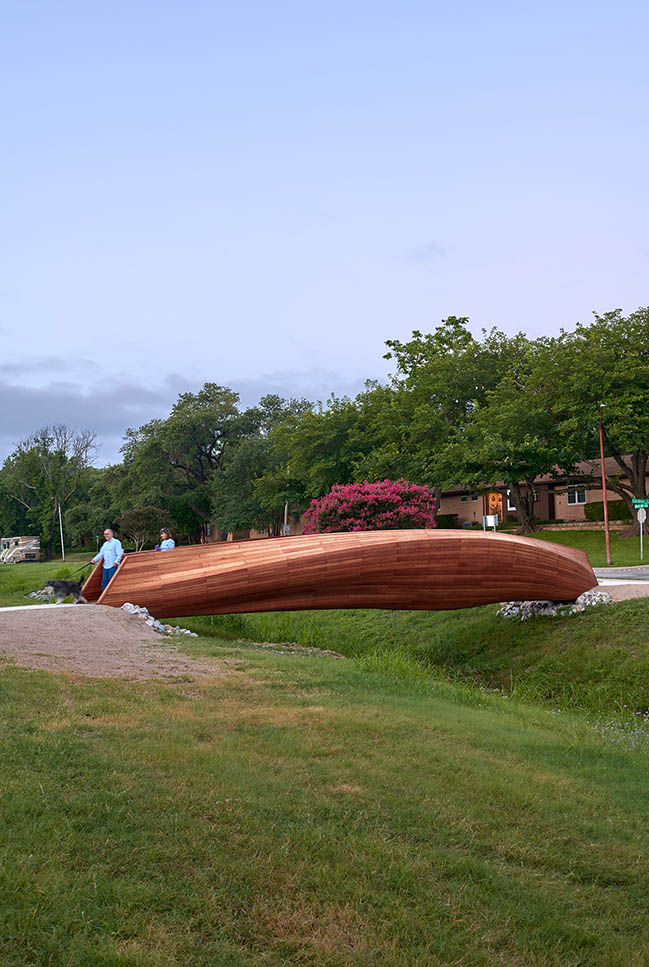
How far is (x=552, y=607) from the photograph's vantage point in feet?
48.3

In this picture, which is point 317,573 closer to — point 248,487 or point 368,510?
point 368,510

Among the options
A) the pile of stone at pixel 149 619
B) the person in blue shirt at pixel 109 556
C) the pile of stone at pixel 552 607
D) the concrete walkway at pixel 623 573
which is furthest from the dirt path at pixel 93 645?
the concrete walkway at pixel 623 573

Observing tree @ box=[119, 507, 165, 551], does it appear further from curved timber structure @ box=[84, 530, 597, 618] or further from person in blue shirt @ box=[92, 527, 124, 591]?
curved timber structure @ box=[84, 530, 597, 618]

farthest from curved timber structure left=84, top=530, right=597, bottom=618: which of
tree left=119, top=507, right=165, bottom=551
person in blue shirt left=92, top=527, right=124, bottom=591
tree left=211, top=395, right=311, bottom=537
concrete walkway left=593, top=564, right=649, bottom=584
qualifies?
tree left=119, top=507, right=165, bottom=551

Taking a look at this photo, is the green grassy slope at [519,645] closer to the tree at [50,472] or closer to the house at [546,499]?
the house at [546,499]

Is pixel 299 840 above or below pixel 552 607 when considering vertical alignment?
above

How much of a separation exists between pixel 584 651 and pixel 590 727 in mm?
5216

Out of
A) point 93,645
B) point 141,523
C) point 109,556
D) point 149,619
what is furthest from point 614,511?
point 93,645

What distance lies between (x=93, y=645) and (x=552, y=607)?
924 centimetres

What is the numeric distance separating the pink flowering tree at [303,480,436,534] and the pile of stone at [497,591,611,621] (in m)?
6.77

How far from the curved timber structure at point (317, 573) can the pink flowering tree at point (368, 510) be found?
950 cm

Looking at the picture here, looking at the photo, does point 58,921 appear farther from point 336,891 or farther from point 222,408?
point 222,408

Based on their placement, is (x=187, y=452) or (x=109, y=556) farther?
(x=187, y=452)

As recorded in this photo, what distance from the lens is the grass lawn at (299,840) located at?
117 inches
